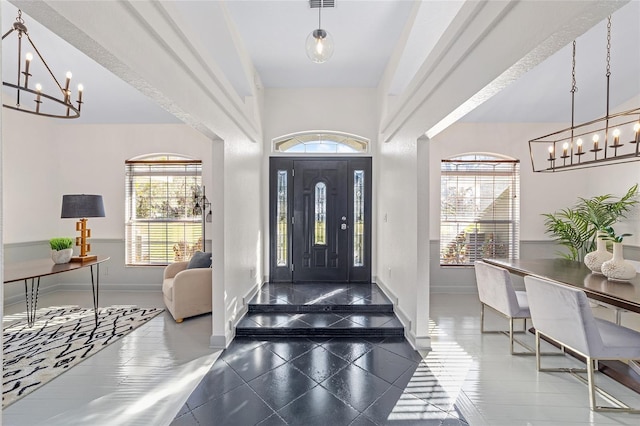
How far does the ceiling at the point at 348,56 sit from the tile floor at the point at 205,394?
9.21 feet

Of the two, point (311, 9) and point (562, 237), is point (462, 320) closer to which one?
point (562, 237)

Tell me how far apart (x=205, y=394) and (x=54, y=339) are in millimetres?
2199

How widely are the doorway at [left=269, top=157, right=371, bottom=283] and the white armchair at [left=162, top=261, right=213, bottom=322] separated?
4.29 ft

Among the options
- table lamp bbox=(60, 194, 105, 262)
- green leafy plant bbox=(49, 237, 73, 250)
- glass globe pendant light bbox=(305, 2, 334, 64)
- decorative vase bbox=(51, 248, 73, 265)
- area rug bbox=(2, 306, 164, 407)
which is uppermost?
glass globe pendant light bbox=(305, 2, 334, 64)

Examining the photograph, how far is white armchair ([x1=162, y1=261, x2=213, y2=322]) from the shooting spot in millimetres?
3953

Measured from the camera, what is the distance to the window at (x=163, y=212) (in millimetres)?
5379

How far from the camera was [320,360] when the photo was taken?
304 centimetres

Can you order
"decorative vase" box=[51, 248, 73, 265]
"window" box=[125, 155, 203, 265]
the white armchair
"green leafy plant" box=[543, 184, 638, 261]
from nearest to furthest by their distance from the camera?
"decorative vase" box=[51, 248, 73, 265]
the white armchair
"green leafy plant" box=[543, 184, 638, 261]
"window" box=[125, 155, 203, 265]

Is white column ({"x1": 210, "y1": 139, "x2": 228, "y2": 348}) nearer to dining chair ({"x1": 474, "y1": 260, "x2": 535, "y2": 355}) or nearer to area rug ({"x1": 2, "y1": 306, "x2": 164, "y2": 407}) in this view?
area rug ({"x1": 2, "y1": 306, "x2": 164, "y2": 407})

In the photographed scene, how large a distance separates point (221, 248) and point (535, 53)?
9.71ft

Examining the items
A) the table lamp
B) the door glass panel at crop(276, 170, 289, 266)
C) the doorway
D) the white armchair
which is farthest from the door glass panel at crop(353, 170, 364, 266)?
the table lamp

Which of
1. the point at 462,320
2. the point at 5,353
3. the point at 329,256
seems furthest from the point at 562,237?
the point at 5,353

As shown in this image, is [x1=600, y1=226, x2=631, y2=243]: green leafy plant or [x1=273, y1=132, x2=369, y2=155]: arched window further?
[x1=273, y1=132, x2=369, y2=155]: arched window

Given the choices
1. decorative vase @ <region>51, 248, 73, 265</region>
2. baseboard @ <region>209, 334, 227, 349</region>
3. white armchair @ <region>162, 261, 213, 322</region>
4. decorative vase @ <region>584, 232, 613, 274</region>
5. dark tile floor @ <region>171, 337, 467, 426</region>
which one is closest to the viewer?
dark tile floor @ <region>171, 337, 467, 426</region>
